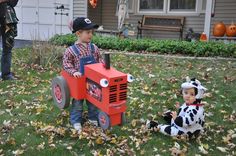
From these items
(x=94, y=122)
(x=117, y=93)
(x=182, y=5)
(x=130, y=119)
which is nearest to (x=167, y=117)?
(x=130, y=119)

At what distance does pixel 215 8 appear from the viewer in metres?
12.1

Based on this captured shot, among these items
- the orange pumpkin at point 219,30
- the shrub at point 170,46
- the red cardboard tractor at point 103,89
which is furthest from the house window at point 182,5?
the red cardboard tractor at point 103,89

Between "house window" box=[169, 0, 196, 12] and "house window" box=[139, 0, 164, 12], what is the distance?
44 cm

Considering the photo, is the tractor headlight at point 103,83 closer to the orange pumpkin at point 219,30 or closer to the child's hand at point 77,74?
the child's hand at point 77,74

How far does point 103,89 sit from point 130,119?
3.59 feet

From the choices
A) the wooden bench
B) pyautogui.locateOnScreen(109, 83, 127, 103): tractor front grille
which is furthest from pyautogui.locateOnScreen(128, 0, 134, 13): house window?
pyautogui.locateOnScreen(109, 83, 127, 103): tractor front grille

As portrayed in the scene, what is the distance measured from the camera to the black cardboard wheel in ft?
13.7

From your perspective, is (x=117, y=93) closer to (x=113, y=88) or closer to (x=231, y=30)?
(x=113, y=88)

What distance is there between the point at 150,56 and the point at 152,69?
1.65 meters

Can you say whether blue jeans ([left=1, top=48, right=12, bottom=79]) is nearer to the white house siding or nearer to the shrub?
the shrub

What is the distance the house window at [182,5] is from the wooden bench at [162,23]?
49cm

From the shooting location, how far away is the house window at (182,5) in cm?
1279

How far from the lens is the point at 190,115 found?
3.87 meters

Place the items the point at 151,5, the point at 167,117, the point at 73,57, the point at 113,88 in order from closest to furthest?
the point at 113,88 → the point at 73,57 → the point at 167,117 → the point at 151,5
